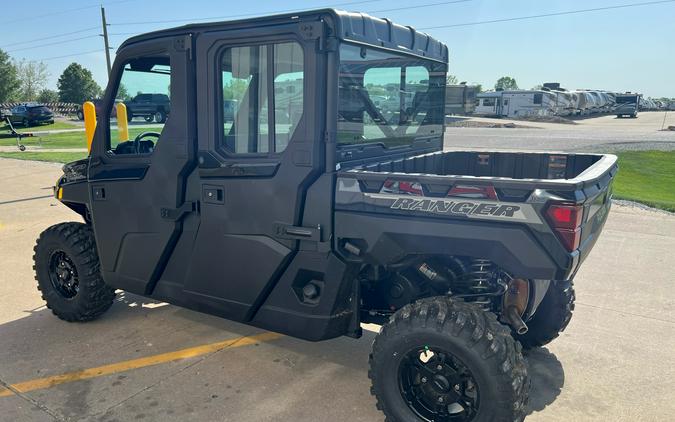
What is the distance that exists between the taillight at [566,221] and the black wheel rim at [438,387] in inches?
32.9

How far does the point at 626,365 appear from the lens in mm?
3754

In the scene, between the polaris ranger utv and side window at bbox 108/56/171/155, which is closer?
the polaris ranger utv

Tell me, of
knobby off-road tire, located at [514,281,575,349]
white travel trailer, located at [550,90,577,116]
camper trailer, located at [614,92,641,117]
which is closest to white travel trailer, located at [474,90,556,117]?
white travel trailer, located at [550,90,577,116]

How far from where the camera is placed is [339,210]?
305cm

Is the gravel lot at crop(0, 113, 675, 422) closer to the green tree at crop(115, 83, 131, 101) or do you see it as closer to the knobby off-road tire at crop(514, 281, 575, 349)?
the knobby off-road tire at crop(514, 281, 575, 349)

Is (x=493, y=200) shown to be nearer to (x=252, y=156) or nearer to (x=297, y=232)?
(x=297, y=232)

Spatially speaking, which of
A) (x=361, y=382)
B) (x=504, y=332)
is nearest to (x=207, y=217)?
(x=361, y=382)

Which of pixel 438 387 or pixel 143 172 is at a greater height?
pixel 143 172

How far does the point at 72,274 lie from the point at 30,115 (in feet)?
118

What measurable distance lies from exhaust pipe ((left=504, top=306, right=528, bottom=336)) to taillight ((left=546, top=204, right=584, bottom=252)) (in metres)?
0.85

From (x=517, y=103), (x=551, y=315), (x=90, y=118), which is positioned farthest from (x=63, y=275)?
(x=517, y=103)

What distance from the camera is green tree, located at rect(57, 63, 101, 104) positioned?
58.0 m

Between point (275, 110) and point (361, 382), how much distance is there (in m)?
1.93

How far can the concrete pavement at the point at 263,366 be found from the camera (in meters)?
3.24
